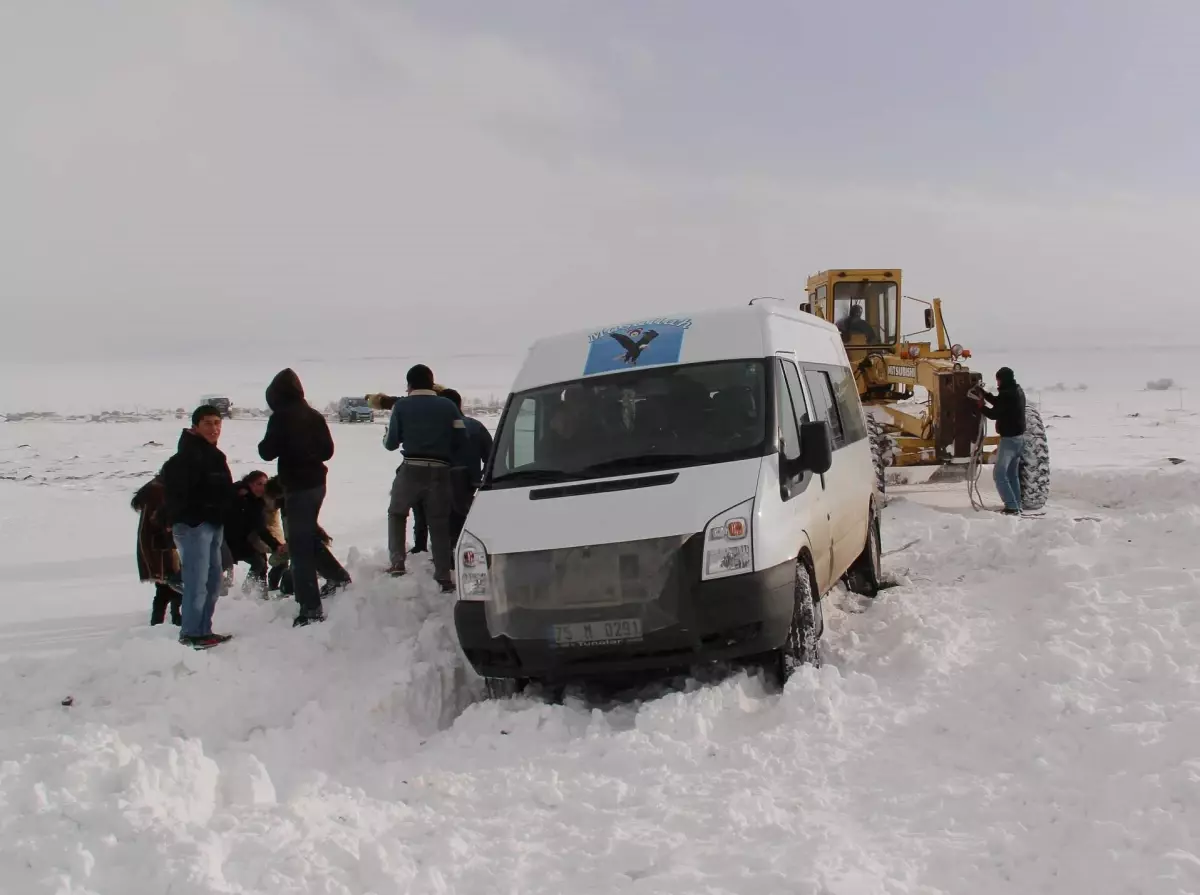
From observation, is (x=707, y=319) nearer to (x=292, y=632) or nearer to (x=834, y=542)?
(x=834, y=542)

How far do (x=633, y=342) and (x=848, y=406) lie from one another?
2.49 m

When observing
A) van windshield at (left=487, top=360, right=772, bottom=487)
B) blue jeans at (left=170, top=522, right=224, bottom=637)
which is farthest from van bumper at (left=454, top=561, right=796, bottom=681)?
blue jeans at (left=170, top=522, right=224, bottom=637)

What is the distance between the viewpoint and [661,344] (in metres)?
5.98

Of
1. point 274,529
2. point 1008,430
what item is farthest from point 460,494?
point 1008,430

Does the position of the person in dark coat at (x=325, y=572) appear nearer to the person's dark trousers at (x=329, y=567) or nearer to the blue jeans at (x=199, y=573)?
the person's dark trousers at (x=329, y=567)

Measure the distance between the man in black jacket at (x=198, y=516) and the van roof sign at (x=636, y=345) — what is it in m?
2.68

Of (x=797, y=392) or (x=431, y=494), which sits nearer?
(x=797, y=392)

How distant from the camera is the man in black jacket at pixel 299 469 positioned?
658 cm

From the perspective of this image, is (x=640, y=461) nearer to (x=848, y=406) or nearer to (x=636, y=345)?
(x=636, y=345)

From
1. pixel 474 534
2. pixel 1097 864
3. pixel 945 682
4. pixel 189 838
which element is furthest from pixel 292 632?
pixel 1097 864

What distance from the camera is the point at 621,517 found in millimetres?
4879

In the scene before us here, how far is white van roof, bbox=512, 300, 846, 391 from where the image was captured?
5867 millimetres

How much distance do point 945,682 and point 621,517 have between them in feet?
6.63

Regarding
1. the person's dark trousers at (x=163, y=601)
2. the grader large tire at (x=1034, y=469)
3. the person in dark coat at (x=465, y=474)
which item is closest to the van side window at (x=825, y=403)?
the person in dark coat at (x=465, y=474)
